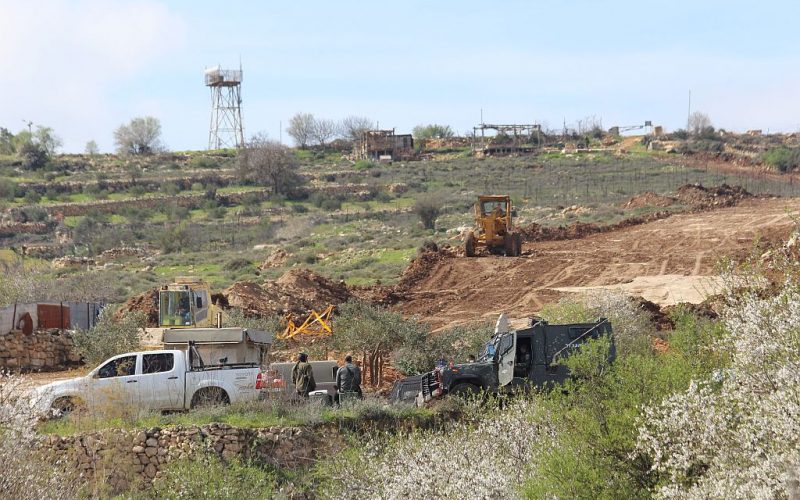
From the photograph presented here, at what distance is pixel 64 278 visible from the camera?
48.2 m

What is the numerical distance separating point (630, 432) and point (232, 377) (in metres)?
8.79

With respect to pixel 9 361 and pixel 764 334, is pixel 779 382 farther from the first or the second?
pixel 9 361

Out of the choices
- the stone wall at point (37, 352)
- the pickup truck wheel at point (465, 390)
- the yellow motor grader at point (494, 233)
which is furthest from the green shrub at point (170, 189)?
the pickup truck wheel at point (465, 390)

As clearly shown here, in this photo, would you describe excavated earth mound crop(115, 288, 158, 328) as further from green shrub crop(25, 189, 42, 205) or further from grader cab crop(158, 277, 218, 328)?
green shrub crop(25, 189, 42, 205)

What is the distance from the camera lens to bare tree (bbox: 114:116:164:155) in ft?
409

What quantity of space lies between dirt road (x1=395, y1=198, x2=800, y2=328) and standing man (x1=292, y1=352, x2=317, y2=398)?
46.6 feet

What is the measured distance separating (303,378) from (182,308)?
9153mm

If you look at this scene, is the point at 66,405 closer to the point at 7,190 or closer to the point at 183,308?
the point at 183,308

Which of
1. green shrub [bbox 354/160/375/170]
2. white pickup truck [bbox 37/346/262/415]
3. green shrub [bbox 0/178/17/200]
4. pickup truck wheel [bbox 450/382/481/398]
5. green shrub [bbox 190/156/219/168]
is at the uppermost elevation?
green shrub [bbox 190/156/219/168]

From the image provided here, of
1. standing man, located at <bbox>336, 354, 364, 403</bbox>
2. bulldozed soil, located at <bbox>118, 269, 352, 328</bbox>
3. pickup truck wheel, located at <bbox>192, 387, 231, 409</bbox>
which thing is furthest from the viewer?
bulldozed soil, located at <bbox>118, 269, 352, 328</bbox>

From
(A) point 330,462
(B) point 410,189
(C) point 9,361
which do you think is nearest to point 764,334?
(A) point 330,462

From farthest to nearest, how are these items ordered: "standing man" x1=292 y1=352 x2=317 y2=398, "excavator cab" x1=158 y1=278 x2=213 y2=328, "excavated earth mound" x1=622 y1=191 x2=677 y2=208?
1. "excavated earth mound" x1=622 y1=191 x2=677 y2=208
2. "excavator cab" x1=158 y1=278 x2=213 y2=328
3. "standing man" x1=292 y1=352 x2=317 y2=398

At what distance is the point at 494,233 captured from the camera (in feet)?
161

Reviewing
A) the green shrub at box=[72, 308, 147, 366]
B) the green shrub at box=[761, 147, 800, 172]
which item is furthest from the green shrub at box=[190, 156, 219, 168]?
the green shrub at box=[72, 308, 147, 366]
